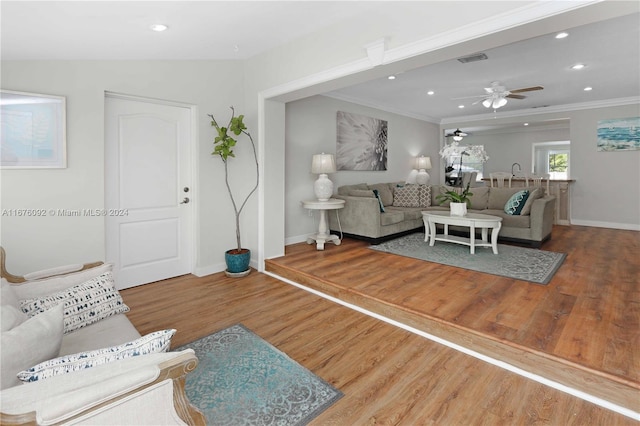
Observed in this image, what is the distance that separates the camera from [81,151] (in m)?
3.05

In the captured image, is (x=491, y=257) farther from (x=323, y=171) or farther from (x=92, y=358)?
(x=92, y=358)

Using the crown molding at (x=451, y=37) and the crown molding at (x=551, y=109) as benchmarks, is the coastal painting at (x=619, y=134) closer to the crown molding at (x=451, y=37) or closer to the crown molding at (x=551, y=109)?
the crown molding at (x=551, y=109)

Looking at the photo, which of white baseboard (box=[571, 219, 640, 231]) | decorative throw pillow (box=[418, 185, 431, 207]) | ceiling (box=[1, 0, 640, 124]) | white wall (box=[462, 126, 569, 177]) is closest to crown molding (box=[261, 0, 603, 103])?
ceiling (box=[1, 0, 640, 124])

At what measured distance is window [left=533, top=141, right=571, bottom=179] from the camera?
10.5m

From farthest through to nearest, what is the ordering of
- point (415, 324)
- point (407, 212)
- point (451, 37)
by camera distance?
point (407, 212) → point (415, 324) → point (451, 37)

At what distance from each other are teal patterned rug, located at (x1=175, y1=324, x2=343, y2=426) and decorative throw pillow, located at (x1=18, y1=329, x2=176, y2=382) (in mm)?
740

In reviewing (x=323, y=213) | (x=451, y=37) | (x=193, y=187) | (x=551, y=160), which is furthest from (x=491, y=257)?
(x=551, y=160)

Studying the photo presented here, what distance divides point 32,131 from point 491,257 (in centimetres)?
496

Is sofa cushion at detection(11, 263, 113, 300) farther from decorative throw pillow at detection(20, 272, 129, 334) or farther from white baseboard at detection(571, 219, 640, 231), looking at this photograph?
white baseboard at detection(571, 219, 640, 231)

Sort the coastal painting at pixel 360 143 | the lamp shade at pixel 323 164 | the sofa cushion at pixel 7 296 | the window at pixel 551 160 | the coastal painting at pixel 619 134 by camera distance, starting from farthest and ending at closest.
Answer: the window at pixel 551 160 → the coastal painting at pixel 619 134 → the coastal painting at pixel 360 143 → the lamp shade at pixel 323 164 → the sofa cushion at pixel 7 296

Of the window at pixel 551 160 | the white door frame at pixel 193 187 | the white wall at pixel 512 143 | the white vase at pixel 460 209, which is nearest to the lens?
the white door frame at pixel 193 187

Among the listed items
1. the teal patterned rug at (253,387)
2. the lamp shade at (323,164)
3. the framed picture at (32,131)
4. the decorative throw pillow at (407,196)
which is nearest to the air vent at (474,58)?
the lamp shade at (323,164)

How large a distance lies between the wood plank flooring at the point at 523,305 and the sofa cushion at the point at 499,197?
1353mm

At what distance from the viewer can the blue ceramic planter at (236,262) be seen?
3.92 m
